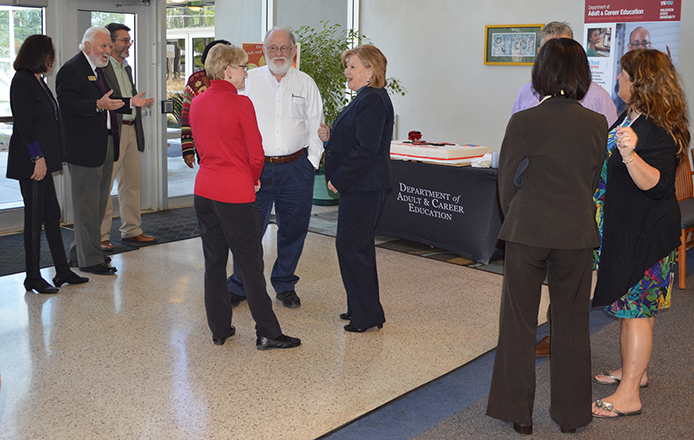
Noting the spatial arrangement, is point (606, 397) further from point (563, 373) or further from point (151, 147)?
point (151, 147)

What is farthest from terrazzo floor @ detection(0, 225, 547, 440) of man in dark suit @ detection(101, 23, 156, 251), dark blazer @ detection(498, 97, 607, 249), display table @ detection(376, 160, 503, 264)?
dark blazer @ detection(498, 97, 607, 249)

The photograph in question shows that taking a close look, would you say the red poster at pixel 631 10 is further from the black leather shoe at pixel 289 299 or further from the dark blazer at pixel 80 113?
the dark blazer at pixel 80 113

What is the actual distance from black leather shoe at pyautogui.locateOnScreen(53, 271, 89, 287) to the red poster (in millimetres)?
5618

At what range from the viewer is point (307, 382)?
312 cm

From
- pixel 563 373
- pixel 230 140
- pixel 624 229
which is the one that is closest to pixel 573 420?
pixel 563 373

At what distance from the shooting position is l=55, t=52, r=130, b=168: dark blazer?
451 cm

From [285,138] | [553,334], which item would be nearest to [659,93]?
[553,334]

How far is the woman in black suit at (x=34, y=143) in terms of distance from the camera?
→ 4.08 meters

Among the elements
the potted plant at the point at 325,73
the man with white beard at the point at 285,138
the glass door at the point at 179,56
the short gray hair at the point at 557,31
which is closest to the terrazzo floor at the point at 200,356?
the man with white beard at the point at 285,138

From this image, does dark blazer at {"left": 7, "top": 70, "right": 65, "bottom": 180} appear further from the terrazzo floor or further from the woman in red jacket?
the woman in red jacket

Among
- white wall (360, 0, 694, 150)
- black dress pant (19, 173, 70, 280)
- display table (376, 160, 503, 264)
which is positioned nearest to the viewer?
black dress pant (19, 173, 70, 280)

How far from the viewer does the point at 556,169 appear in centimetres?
239

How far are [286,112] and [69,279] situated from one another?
1917 millimetres

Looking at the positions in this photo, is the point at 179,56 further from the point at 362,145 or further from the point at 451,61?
the point at 362,145
